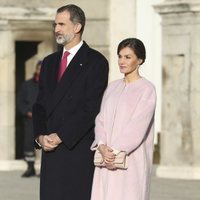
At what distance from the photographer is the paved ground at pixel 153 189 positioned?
15.5 m

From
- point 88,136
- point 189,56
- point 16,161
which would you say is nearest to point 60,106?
point 88,136

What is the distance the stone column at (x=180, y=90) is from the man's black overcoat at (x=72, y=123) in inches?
345

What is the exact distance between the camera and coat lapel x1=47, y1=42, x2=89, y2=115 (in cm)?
911

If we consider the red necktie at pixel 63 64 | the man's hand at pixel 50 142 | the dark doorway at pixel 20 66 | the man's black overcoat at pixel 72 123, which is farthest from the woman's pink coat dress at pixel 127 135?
the dark doorway at pixel 20 66

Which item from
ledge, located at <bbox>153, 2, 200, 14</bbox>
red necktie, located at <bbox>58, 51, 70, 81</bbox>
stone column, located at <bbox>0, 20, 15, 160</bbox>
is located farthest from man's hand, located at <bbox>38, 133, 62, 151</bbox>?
stone column, located at <bbox>0, 20, 15, 160</bbox>

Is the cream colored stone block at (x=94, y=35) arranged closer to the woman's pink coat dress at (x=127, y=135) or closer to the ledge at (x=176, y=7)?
the ledge at (x=176, y=7)

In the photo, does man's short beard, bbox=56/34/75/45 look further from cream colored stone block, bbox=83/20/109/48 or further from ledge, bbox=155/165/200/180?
cream colored stone block, bbox=83/20/109/48

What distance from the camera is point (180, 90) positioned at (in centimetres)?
1809

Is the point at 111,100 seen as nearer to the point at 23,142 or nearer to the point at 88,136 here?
the point at 88,136

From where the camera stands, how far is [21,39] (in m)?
20.2

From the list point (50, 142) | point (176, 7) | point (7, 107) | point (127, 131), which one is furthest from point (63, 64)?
point (7, 107)

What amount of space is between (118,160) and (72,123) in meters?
0.47

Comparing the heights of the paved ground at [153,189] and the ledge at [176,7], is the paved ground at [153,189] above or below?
below

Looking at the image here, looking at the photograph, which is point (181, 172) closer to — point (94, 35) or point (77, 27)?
point (94, 35)
